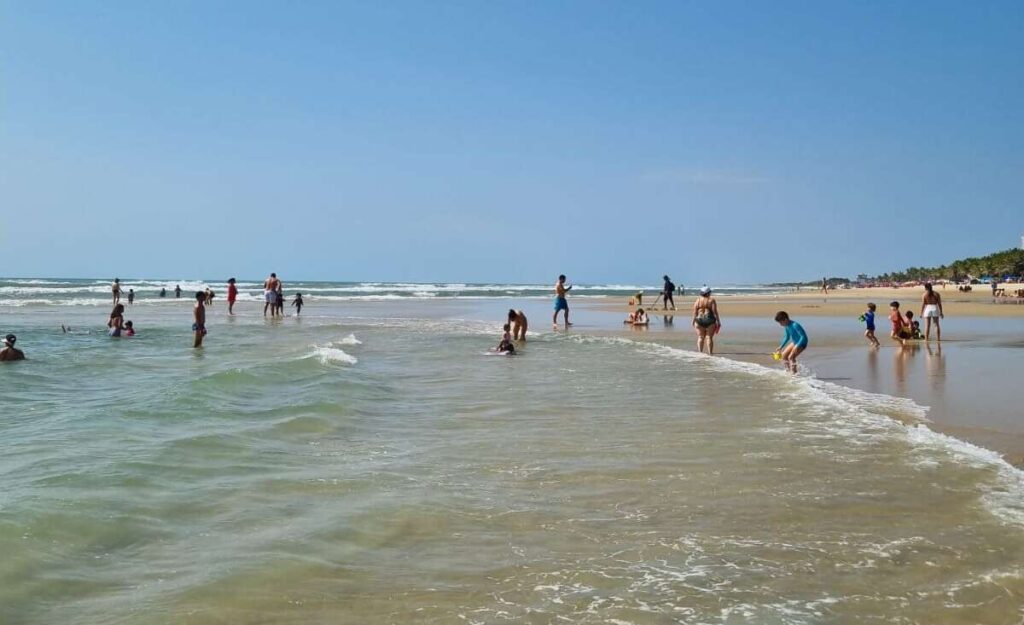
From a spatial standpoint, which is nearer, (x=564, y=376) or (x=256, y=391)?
(x=256, y=391)

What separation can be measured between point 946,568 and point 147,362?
16.5 m

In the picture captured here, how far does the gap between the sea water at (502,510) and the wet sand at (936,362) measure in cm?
63

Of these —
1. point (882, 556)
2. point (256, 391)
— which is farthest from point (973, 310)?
point (882, 556)

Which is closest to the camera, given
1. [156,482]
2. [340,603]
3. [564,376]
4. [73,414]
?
[340,603]

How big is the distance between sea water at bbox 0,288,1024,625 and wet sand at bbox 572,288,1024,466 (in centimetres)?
63

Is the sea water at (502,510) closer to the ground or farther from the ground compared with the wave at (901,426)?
closer to the ground

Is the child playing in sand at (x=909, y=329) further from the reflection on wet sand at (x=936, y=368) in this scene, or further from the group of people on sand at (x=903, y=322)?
the reflection on wet sand at (x=936, y=368)

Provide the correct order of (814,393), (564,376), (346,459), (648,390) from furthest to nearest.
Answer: (564,376), (648,390), (814,393), (346,459)

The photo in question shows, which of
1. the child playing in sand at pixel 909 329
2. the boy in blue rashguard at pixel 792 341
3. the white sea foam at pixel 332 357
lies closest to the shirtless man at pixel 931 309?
the child playing in sand at pixel 909 329

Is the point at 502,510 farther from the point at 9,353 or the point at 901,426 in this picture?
the point at 9,353

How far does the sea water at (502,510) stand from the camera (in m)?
3.94

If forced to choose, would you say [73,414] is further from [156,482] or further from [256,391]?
[156,482]

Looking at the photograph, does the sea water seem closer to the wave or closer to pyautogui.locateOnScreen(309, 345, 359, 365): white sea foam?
the wave

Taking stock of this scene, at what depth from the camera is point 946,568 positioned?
4.28 metres
